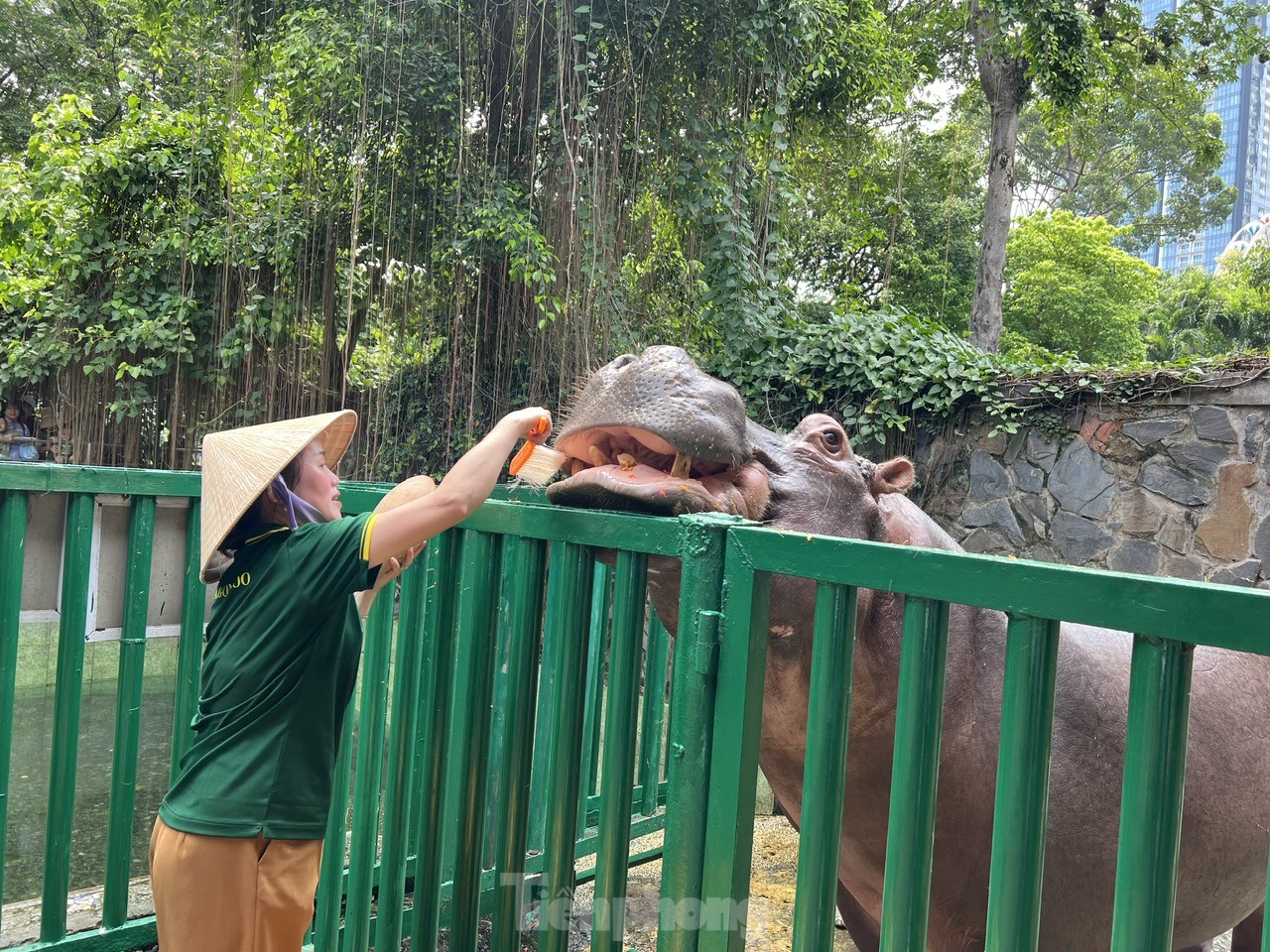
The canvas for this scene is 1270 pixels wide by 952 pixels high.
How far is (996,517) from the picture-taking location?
6.26m

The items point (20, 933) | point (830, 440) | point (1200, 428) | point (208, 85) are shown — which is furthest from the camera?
point (208, 85)

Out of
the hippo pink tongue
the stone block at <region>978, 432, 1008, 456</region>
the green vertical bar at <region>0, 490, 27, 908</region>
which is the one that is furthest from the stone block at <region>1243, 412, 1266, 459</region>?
the green vertical bar at <region>0, 490, 27, 908</region>

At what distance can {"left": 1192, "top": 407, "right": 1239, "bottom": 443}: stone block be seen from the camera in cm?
537

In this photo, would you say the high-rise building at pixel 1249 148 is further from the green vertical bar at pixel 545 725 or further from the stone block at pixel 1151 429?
the green vertical bar at pixel 545 725

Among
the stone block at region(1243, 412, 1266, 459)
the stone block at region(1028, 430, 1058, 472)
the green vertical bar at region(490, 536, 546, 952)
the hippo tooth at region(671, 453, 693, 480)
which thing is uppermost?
the stone block at region(1243, 412, 1266, 459)

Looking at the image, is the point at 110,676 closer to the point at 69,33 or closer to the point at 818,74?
the point at 818,74

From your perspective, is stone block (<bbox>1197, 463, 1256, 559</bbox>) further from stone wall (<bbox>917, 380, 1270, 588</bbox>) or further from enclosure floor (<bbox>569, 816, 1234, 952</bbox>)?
enclosure floor (<bbox>569, 816, 1234, 952</bbox>)

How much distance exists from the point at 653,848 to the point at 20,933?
202 centimetres

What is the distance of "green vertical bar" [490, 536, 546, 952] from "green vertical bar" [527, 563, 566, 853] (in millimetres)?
27

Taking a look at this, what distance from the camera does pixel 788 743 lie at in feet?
5.99

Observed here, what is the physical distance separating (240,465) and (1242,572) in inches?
218

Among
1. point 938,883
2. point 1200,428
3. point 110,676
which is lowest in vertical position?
point 110,676

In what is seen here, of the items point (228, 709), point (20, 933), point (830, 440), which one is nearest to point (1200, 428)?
point (830, 440)

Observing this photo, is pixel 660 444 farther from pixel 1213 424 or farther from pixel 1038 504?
pixel 1038 504
